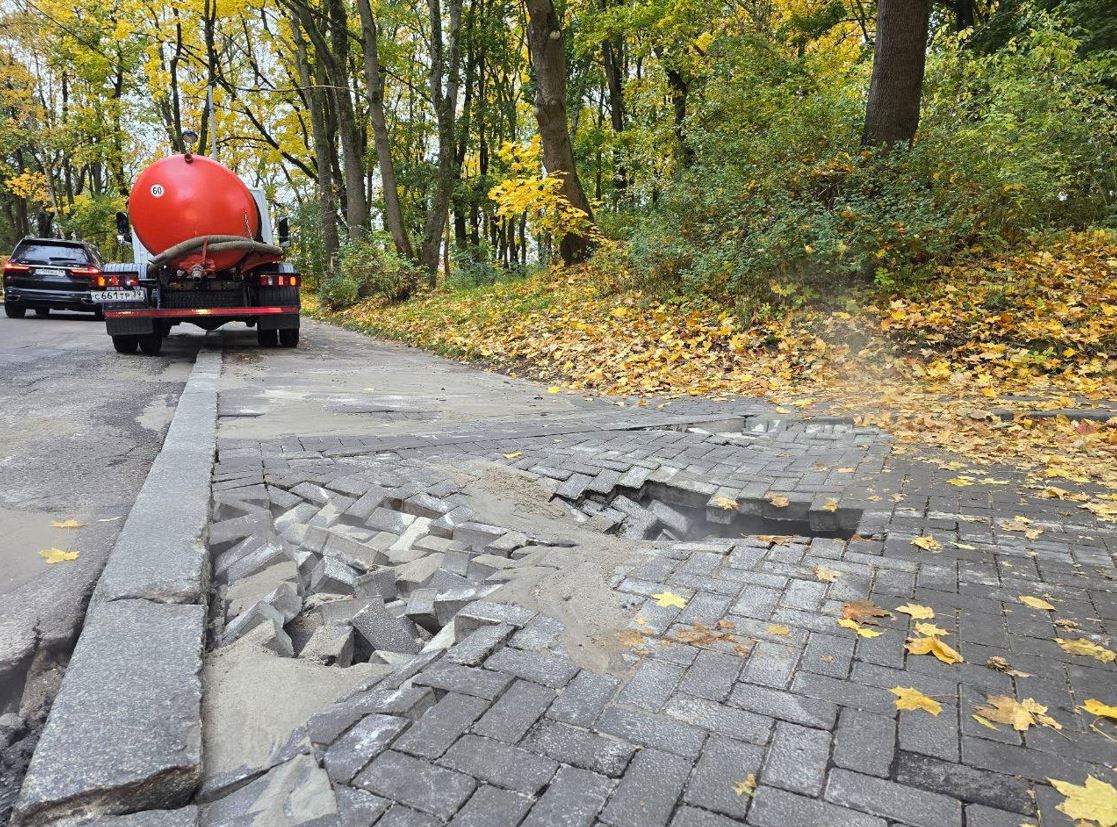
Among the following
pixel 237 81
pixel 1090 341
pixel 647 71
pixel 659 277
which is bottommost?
pixel 1090 341

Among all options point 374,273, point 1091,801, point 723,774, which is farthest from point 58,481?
point 374,273

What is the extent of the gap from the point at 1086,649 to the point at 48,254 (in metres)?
20.2

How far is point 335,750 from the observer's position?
1.83m

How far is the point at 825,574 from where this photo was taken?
111 inches

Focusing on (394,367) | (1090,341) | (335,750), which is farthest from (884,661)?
(394,367)

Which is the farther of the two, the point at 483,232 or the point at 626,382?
the point at 483,232

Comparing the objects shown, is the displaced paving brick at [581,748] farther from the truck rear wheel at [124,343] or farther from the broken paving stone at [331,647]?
the truck rear wheel at [124,343]

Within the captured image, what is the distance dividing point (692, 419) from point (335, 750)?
426 cm

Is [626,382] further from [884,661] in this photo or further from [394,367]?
[884,661]

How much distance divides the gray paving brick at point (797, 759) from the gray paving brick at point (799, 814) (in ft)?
0.12

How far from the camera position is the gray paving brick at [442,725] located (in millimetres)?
1817

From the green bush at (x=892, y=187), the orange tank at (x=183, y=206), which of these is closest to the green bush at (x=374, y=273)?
the orange tank at (x=183, y=206)

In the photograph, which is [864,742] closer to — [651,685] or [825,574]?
[651,685]

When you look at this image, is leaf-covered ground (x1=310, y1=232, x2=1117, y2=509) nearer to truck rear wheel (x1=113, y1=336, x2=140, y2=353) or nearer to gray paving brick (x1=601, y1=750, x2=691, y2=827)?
gray paving brick (x1=601, y1=750, x2=691, y2=827)
